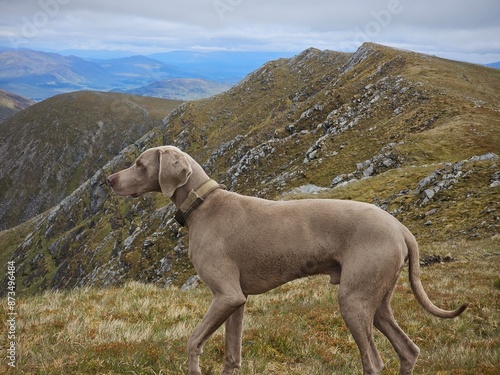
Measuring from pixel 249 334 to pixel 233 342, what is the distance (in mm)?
1741

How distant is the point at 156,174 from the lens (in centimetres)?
603

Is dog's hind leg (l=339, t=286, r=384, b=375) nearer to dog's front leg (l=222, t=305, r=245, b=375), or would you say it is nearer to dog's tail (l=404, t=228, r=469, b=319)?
dog's tail (l=404, t=228, r=469, b=319)

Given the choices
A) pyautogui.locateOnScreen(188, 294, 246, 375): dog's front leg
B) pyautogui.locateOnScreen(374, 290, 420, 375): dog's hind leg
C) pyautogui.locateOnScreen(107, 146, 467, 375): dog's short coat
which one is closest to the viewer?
pyautogui.locateOnScreen(107, 146, 467, 375): dog's short coat

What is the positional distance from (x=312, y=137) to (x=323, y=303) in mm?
41267

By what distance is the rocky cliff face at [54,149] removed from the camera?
170 m

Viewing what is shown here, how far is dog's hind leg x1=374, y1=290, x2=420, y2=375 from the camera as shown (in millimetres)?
5523

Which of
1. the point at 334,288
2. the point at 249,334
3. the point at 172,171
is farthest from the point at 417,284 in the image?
the point at 334,288

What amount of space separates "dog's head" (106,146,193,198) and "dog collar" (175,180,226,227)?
0.22 m

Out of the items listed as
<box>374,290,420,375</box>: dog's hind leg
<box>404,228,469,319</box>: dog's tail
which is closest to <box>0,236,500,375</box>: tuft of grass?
<box>374,290,420,375</box>: dog's hind leg

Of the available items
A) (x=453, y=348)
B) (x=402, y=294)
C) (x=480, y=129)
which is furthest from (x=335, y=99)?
(x=453, y=348)

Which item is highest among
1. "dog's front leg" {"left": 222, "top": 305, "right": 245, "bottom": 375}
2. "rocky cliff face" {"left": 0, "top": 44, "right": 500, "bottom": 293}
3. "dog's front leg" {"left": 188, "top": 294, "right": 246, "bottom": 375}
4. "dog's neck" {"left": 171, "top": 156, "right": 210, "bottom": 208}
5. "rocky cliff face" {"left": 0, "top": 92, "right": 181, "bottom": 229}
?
"dog's neck" {"left": 171, "top": 156, "right": 210, "bottom": 208}

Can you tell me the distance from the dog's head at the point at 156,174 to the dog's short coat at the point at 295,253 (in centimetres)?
2

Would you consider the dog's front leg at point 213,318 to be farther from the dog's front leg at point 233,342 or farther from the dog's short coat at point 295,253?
the dog's front leg at point 233,342

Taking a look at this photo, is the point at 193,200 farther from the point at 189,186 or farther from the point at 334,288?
the point at 334,288
